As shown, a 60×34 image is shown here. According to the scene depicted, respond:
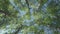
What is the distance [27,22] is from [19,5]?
269mm

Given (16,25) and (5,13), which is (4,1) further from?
(16,25)

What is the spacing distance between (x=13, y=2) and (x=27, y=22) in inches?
13.7

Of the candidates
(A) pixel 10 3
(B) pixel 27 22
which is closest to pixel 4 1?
(A) pixel 10 3

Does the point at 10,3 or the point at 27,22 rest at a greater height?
the point at 10,3

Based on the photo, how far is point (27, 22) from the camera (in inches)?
84.6

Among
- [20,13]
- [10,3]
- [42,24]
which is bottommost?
[42,24]

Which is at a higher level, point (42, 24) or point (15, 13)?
point (15, 13)

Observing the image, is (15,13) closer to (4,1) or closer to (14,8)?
(14,8)

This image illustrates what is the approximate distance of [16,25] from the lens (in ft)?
7.21

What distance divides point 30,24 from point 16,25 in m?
0.20

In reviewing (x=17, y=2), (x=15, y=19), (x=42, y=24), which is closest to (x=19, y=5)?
(x=17, y=2)

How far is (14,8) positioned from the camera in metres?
2.23

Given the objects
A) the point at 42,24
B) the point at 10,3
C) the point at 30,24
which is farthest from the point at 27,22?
the point at 10,3

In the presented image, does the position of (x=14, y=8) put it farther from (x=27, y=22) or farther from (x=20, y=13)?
(x=27, y=22)
